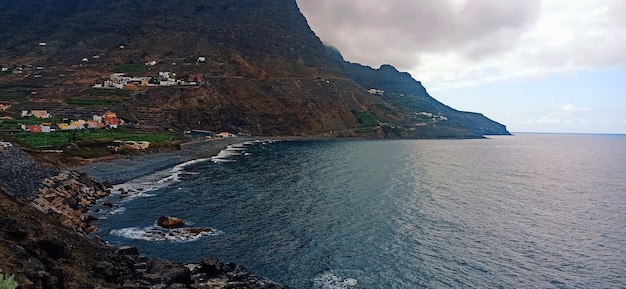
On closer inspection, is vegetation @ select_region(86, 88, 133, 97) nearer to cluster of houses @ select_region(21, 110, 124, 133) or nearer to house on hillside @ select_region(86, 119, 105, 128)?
cluster of houses @ select_region(21, 110, 124, 133)

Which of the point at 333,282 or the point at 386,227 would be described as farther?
the point at 386,227

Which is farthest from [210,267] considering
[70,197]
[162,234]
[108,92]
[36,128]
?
[108,92]

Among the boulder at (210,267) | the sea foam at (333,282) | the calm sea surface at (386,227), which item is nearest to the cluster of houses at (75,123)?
the calm sea surface at (386,227)

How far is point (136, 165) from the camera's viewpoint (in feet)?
296

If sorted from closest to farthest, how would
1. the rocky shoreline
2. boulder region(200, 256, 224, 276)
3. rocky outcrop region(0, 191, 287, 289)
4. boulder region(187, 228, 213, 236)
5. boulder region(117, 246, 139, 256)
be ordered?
1. rocky outcrop region(0, 191, 287, 289)
2. the rocky shoreline
3. boulder region(200, 256, 224, 276)
4. boulder region(117, 246, 139, 256)
5. boulder region(187, 228, 213, 236)

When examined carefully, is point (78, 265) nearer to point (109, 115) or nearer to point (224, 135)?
point (109, 115)

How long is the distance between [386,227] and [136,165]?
203ft

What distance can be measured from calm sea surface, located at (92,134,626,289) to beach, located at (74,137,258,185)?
4.21m

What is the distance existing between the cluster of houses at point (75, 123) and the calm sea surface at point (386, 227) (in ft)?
170

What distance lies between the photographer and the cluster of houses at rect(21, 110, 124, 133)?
116312 mm

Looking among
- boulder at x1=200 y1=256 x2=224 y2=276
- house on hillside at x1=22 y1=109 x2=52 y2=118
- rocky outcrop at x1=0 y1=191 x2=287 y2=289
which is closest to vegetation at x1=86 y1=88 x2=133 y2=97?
house on hillside at x1=22 y1=109 x2=52 y2=118

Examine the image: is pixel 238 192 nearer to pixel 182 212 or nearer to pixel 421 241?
pixel 182 212

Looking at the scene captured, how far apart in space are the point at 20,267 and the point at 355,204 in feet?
160

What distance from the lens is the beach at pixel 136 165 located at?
7688cm
